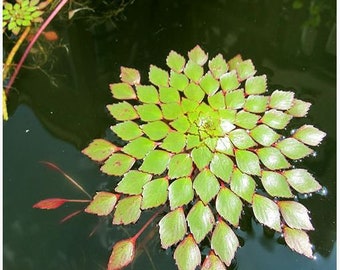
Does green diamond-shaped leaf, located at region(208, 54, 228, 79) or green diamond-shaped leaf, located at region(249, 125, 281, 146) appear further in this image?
green diamond-shaped leaf, located at region(208, 54, 228, 79)

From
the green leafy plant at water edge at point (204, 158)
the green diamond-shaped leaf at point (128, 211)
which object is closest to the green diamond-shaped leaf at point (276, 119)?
the green leafy plant at water edge at point (204, 158)

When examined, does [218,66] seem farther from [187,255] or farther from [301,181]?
[187,255]

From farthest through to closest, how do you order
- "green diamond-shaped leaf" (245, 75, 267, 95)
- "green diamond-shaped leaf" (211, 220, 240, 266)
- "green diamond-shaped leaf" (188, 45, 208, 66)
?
1. "green diamond-shaped leaf" (188, 45, 208, 66)
2. "green diamond-shaped leaf" (245, 75, 267, 95)
3. "green diamond-shaped leaf" (211, 220, 240, 266)

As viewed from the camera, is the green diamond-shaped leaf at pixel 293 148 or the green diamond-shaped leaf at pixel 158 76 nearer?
the green diamond-shaped leaf at pixel 293 148

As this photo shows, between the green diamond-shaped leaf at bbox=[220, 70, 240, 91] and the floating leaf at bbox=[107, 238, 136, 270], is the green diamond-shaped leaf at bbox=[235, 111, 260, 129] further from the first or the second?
the floating leaf at bbox=[107, 238, 136, 270]

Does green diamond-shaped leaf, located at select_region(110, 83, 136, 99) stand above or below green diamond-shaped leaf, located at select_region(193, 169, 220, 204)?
above

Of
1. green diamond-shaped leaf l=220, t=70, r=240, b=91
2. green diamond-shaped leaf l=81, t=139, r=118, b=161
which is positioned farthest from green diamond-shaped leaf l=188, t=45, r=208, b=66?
green diamond-shaped leaf l=81, t=139, r=118, b=161

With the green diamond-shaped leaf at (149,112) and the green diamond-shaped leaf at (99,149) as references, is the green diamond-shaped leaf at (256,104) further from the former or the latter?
the green diamond-shaped leaf at (99,149)
